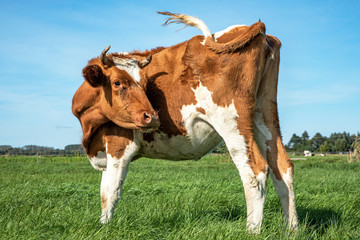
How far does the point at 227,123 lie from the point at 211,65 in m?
0.77

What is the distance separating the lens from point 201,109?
4.24m

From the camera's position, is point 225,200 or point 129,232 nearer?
point 129,232

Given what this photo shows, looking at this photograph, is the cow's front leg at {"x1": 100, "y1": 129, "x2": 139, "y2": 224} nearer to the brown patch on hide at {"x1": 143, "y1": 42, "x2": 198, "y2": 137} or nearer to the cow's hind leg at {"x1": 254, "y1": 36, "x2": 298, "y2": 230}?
the brown patch on hide at {"x1": 143, "y1": 42, "x2": 198, "y2": 137}

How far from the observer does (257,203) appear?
4.04 m

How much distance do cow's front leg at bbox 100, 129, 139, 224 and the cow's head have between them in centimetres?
28

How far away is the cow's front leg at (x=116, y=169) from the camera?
4.49 m

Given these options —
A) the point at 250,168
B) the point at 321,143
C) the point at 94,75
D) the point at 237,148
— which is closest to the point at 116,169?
the point at 94,75

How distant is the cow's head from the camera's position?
4219 mm

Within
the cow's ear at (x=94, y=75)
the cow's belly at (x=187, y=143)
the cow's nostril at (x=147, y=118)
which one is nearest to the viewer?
the cow's nostril at (x=147, y=118)

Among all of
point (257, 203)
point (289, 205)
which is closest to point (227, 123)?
point (257, 203)

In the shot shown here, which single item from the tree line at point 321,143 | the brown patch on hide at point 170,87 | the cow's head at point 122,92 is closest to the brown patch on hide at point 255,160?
the brown patch on hide at point 170,87

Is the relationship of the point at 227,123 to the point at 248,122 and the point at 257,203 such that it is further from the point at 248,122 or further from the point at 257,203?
the point at 257,203

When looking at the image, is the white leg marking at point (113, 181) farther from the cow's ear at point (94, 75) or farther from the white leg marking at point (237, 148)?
the white leg marking at point (237, 148)

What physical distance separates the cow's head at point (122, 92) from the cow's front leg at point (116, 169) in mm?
276
